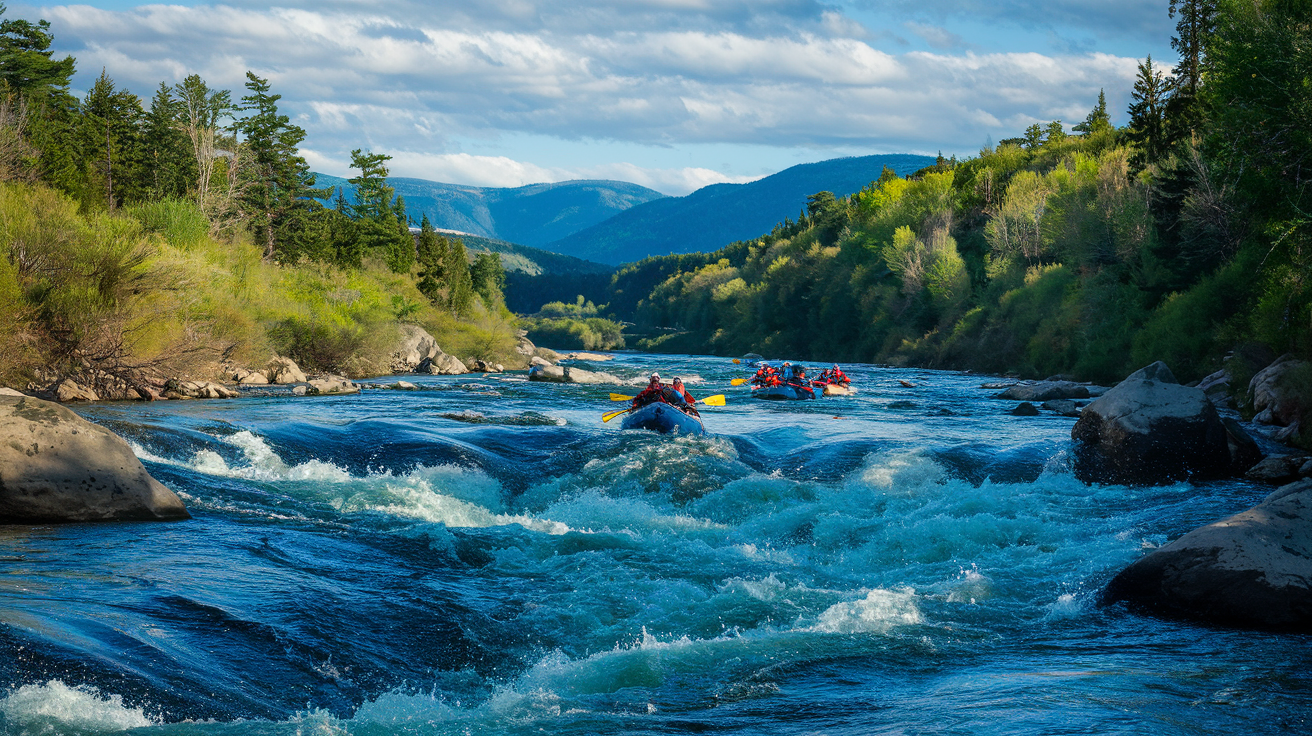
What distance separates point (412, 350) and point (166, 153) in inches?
1090

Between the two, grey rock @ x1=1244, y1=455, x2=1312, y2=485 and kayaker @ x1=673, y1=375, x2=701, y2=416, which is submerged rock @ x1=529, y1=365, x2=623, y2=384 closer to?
kayaker @ x1=673, y1=375, x2=701, y2=416

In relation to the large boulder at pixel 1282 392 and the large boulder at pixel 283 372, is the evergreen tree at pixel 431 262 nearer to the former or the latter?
the large boulder at pixel 283 372

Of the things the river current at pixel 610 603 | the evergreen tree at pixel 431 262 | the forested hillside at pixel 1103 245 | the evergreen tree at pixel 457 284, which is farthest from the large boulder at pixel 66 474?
the evergreen tree at pixel 431 262

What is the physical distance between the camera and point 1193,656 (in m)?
7.16

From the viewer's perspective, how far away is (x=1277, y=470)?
15000mm

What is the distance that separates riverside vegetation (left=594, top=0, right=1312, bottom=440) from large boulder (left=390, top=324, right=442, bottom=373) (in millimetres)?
31549

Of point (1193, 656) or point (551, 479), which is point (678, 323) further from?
point (1193, 656)

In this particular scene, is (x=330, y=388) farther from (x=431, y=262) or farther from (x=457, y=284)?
(x=431, y=262)

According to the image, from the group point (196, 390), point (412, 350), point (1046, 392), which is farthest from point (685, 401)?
point (412, 350)

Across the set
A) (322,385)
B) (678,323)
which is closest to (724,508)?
(322,385)

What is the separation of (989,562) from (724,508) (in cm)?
399

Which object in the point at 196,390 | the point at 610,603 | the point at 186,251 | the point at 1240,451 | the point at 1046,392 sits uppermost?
the point at 186,251

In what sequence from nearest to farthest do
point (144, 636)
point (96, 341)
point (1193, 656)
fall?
point (144, 636) → point (1193, 656) → point (96, 341)

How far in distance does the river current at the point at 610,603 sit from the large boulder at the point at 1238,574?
0.33 m
